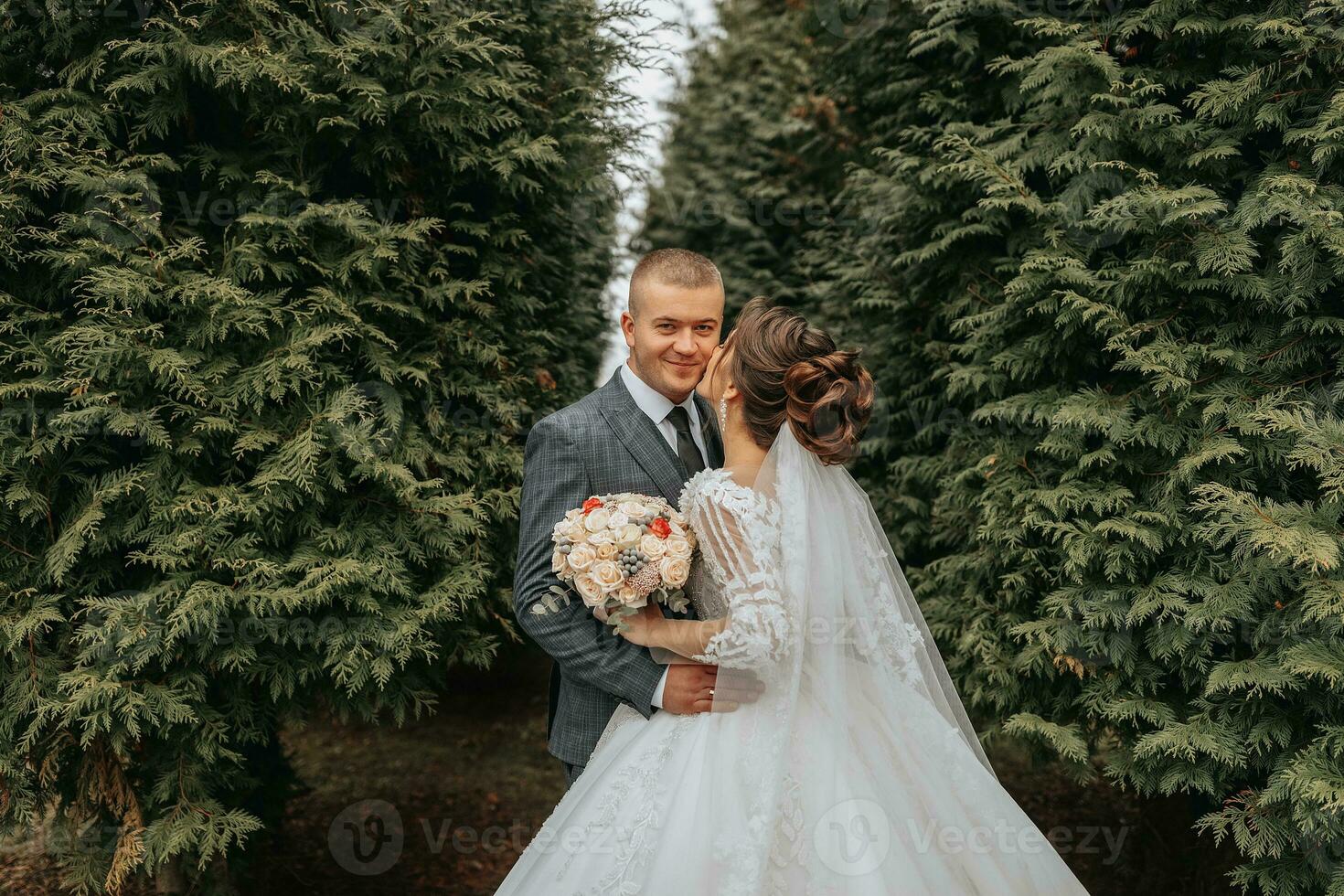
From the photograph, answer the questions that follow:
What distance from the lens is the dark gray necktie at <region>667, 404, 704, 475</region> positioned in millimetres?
Answer: 3355

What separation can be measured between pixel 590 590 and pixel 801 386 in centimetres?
91

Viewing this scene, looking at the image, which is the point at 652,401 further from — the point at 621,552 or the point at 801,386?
the point at 621,552

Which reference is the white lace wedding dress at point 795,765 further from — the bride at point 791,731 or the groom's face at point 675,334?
the groom's face at point 675,334

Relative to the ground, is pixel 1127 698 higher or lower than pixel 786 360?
lower

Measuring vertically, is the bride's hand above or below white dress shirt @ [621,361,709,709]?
below

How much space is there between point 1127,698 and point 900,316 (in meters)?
2.58

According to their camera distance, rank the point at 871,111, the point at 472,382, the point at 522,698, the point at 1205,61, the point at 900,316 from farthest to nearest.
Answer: the point at 522,698, the point at 871,111, the point at 900,316, the point at 472,382, the point at 1205,61

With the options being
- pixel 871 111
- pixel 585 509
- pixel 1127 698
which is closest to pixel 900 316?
pixel 871 111

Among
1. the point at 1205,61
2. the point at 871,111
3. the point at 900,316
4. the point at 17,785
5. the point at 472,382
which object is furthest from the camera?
the point at 871,111

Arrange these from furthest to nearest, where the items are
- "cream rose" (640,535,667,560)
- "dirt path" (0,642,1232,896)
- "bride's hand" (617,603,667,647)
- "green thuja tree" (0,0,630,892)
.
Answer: "dirt path" (0,642,1232,896), "green thuja tree" (0,0,630,892), "bride's hand" (617,603,667,647), "cream rose" (640,535,667,560)

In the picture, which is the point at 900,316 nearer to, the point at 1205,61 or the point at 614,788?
the point at 1205,61

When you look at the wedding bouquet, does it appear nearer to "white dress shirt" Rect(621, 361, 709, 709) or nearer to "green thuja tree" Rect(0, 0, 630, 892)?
"white dress shirt" Rect(621, 361, 709, 709)

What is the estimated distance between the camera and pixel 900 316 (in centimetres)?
556

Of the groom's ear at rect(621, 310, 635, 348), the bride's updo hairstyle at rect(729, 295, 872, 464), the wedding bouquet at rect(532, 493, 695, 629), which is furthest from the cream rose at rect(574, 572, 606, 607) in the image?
the groom's ear at rect(621, 310, 635, 348)
